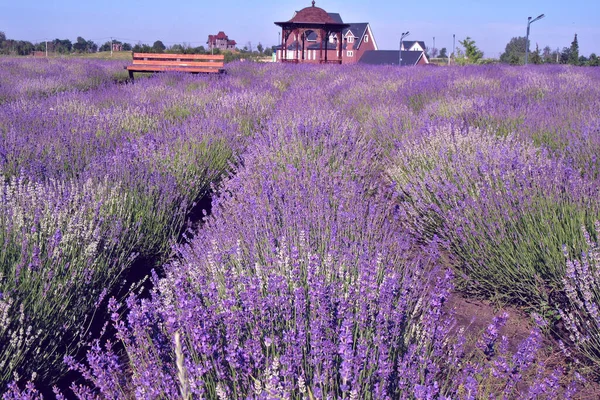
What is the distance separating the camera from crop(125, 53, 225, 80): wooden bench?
1359 cm

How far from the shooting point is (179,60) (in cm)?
1447

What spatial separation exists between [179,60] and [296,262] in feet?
43.6

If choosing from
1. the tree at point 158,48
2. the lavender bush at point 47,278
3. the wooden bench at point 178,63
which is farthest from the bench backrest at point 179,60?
the tree at point 158,48

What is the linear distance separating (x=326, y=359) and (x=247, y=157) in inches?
120

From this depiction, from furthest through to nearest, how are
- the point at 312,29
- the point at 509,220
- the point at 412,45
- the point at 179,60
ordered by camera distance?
the point at 412,45 → the point at 312,29 → the point at 179,60 → the point at 509,220

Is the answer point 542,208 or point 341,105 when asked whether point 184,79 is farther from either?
point 542,208

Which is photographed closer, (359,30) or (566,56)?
(566,56)

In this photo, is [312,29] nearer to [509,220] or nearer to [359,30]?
[509,220]

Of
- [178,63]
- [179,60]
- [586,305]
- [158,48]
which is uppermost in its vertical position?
[158,48]

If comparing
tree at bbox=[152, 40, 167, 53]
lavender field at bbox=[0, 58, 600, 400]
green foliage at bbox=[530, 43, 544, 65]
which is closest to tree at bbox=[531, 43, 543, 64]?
green foliage at bbox=[530, 43, 544, 65]

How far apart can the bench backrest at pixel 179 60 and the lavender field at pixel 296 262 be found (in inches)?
320

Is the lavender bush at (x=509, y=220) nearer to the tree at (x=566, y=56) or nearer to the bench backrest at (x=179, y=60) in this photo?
the bench backrest at (x=179, y=60)

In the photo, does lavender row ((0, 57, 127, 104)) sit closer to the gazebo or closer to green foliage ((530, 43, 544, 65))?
the gazebo

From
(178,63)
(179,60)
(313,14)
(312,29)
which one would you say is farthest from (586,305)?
(313,14)
